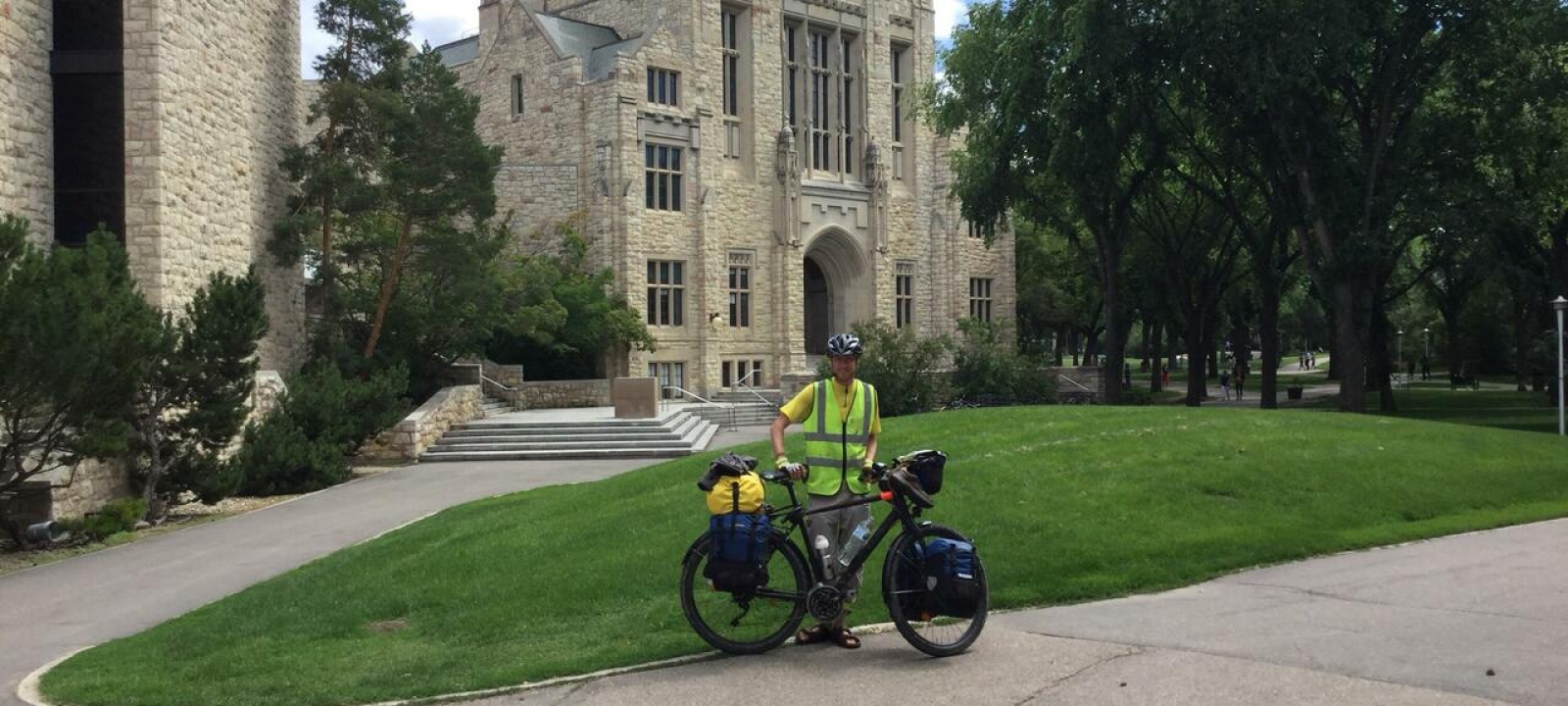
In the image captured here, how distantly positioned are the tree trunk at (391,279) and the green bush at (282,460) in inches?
217

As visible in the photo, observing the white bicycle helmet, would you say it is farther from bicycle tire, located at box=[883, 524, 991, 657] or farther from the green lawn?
the green lawn

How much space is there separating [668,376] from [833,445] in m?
32.7

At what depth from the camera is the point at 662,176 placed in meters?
39.6

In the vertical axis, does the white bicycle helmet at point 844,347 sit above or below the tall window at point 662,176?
below

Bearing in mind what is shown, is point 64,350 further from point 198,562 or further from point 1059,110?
point 1059,110

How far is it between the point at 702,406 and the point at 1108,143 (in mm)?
13554

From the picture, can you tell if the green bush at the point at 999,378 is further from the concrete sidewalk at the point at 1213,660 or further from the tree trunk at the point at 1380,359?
the concrete sidewalk at the point at 1213,660

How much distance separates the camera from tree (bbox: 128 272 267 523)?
61.9 ft

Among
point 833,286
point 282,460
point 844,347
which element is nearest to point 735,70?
point 833,286

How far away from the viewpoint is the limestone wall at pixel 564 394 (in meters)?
35.0

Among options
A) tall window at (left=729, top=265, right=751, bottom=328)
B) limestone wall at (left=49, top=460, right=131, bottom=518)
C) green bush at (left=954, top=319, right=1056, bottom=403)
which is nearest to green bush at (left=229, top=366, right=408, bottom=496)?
limestone wall at (left=49, top=460, right=131, bottom=518)

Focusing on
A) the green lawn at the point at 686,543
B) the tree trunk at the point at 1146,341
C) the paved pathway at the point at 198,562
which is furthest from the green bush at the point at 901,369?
the tree trunk at the point at 1146,341

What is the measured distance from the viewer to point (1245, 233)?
3225cm

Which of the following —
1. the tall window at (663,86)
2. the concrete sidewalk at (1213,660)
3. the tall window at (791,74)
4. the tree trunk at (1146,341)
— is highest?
the tall window at (791,74)
